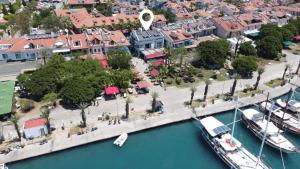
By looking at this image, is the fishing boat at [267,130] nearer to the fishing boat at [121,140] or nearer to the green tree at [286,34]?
the fishing boat at [121,140]

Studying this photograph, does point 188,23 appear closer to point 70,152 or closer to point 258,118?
point 258,118

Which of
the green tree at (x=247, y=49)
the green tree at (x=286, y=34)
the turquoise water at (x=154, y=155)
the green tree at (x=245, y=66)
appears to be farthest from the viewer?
the green tree at (x=286, y=34)

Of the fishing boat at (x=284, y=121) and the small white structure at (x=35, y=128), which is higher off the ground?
the small white structure at (x=35, y=128)

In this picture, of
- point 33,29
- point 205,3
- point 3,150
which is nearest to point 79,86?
point 3,150

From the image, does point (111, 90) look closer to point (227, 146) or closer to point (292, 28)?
point (227, 146)

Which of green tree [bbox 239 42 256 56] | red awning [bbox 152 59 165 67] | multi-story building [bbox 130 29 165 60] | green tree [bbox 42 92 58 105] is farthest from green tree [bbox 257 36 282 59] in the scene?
green tree [bbox 42 92 58 105]

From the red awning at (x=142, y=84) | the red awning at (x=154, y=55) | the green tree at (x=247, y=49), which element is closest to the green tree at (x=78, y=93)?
the red awning at (x=142, y=84)

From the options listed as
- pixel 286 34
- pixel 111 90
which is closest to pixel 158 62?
pixel 111 90
